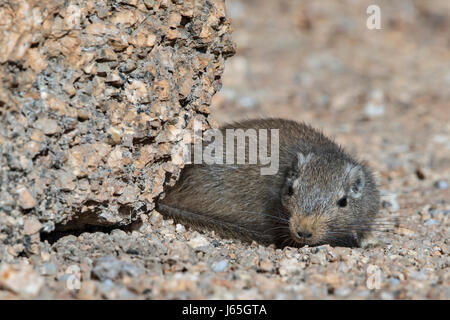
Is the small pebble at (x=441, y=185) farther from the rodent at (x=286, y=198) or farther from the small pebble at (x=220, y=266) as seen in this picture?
the small pebble at (x=220, y=266)


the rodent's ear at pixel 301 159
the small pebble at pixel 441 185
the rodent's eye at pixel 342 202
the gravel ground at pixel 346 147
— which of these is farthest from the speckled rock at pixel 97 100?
the small pebble at pixel 441 185

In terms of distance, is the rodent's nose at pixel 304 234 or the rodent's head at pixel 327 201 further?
the rodent's head at pixel 327 201

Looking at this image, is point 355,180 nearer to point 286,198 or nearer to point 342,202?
point 342,202

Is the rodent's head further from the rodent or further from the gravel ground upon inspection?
the gravel ground

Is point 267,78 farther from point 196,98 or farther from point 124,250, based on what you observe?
point 124,250

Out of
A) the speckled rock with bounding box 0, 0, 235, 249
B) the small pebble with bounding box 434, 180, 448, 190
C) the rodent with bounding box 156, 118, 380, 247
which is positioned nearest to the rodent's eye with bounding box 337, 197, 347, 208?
the rodent with bounding box 156, 118, 380, 247

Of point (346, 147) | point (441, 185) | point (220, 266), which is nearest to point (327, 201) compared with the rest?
point (220, 266)
